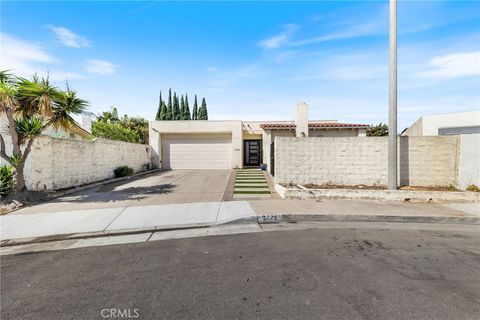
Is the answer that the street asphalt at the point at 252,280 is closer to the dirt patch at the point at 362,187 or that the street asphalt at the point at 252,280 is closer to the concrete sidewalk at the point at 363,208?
the concrete sidewalk at the point at 363,208

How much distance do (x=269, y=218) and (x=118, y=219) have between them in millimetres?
3939

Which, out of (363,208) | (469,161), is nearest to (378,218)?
(363,208)

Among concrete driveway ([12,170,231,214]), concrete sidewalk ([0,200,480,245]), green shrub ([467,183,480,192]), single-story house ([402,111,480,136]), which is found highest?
single-story house ([402,111,480,136])

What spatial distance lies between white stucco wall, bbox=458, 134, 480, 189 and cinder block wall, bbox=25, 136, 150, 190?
1605 cm

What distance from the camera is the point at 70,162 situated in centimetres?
1050

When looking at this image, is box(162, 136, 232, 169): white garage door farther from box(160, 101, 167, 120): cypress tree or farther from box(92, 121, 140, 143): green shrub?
box(160, 101, 167, 120): cypress tree

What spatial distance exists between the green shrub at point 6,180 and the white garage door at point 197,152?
1255 cm

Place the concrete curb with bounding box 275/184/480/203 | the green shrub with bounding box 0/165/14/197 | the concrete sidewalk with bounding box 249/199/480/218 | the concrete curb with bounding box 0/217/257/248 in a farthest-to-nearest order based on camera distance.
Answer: the concrete curb with bounding box 275/184/480/203, the green shrub with bounding box 0/165/14/197, the concrete sidewalk with bounding box 249/199/480/218, the concrete curb with bounding box 0/217/257/248

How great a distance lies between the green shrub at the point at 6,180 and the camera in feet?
25.2

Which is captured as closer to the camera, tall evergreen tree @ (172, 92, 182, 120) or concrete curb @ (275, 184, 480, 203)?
concrete curb @ (275, 184, 480, 203)

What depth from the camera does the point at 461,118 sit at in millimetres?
16578

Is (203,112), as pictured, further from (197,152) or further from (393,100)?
(393,100)

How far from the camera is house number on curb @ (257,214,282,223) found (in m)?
6.15

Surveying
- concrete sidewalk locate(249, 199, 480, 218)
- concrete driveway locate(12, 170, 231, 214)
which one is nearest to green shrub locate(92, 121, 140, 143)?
concrete driveway locate(12, 170, 231, 214)
